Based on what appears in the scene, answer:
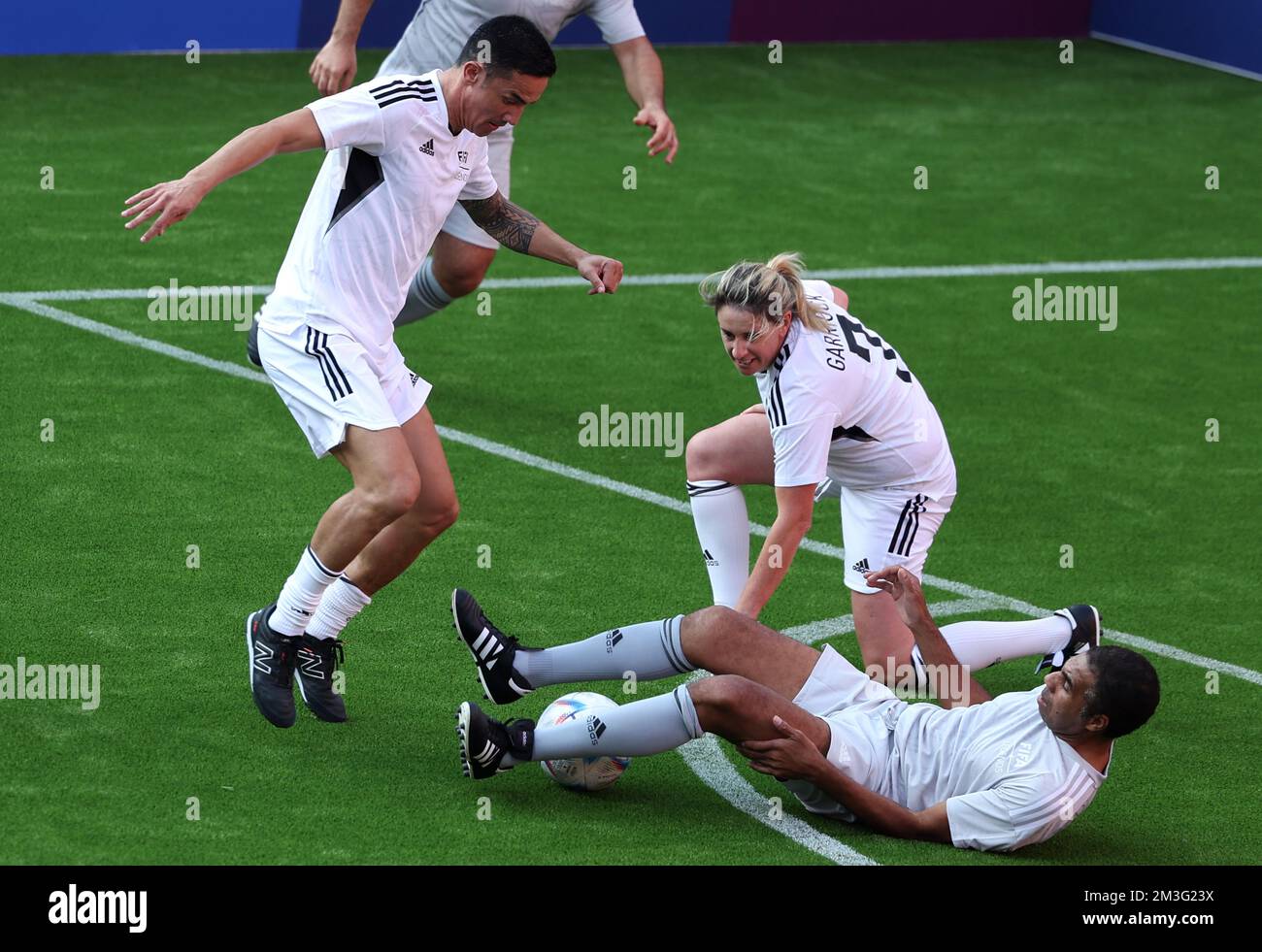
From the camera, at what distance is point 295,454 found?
8992mm

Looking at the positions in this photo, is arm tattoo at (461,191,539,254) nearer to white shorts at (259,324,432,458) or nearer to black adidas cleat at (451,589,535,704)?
white shorts at (259,324,432,458)

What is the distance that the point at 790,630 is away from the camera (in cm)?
749

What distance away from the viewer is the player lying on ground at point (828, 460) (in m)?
6.35

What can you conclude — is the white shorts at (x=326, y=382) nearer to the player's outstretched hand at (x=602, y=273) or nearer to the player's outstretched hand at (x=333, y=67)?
the player's outstretched hand at (x=602, y=273)

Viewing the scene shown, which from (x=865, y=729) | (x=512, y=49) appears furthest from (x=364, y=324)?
(x=865, y=729)

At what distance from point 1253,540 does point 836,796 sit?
3718mm

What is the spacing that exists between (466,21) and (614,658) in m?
4.19

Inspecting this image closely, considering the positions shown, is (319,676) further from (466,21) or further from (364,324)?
(466,21)

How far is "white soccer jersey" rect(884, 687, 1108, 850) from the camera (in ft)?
18.5

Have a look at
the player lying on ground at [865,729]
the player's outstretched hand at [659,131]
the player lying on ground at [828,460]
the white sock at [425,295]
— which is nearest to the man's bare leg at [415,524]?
the player lying on ground at [865,729]

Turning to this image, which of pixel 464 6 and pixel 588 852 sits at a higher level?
pixel 464 6
